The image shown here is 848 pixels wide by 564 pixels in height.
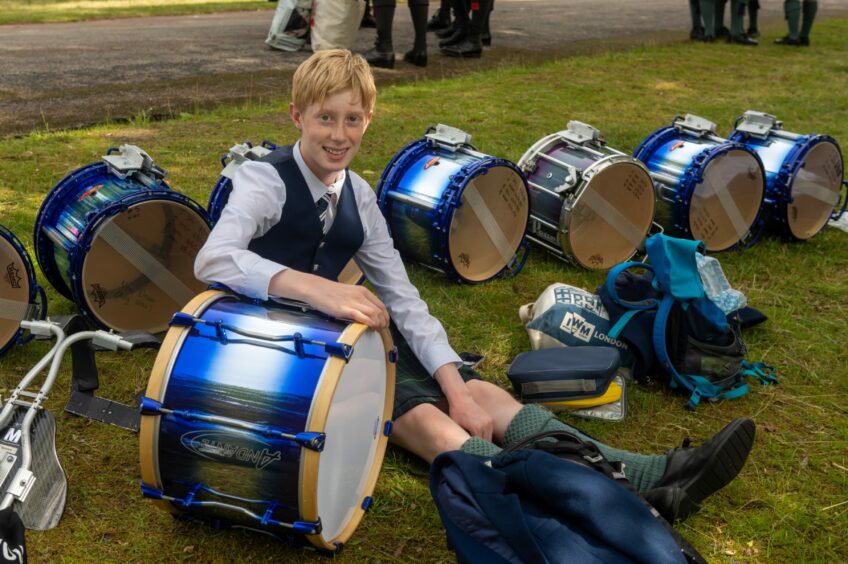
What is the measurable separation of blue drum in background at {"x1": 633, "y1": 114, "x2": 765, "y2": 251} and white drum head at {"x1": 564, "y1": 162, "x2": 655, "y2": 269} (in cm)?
19

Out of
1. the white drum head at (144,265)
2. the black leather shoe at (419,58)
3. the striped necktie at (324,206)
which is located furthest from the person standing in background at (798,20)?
the striped necktie at (324,206)

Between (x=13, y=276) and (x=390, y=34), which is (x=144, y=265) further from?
(x=390, y=34)

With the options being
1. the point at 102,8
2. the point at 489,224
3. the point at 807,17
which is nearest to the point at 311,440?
the point at 489,224

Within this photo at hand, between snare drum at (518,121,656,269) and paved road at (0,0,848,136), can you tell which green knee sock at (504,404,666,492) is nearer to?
snare drum at (518,121,656,269)

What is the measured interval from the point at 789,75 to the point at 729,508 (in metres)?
8.96

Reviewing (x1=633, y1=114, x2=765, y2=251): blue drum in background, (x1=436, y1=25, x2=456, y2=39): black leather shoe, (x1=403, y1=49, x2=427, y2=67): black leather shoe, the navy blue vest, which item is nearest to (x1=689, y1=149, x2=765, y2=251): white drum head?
(x1=633, y1=114, x2=765, y2=251): blue drum in background

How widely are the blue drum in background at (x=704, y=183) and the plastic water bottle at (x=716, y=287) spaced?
1160 millimetres

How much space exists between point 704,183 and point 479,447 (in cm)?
282

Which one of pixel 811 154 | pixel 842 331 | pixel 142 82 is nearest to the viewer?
pixel 842 331

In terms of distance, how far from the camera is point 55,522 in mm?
2748

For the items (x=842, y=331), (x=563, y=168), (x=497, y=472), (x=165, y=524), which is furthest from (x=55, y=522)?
(x=842, y=331)

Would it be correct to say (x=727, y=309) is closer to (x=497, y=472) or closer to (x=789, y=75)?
(x=497, y=472)

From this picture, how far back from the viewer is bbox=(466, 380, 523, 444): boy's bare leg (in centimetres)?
311

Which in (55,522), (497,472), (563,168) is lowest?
(55,522)
